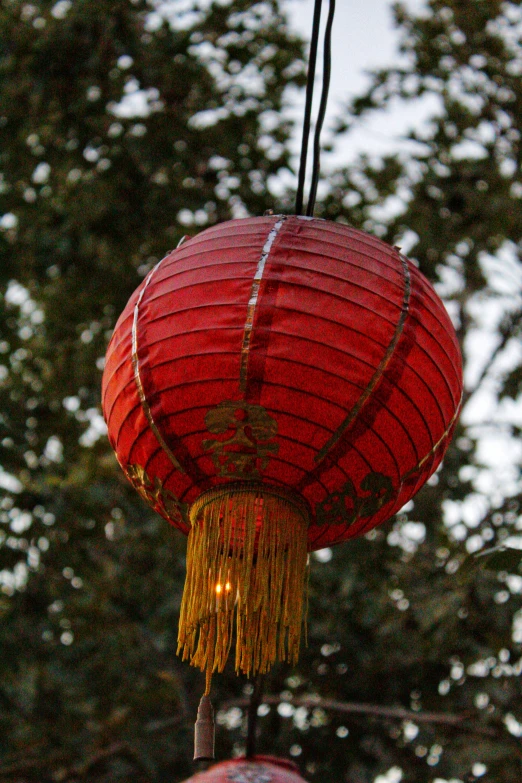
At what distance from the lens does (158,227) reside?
4719 millimetres

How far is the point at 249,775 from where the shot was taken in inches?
83.2

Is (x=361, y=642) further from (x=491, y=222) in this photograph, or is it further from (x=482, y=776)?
(x=491, y=222)

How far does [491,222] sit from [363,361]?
11.4ft

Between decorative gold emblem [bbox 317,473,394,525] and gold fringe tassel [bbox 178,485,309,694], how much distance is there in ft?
0.16

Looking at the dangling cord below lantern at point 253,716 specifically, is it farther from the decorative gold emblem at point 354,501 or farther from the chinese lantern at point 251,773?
the decorative gold emblem at point 354,501

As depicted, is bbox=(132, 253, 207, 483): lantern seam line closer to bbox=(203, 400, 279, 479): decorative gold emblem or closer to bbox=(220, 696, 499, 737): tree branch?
bbox=(203, 400, 279, 479): decorative gold emblem

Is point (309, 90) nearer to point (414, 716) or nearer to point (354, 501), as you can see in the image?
point (354, 501)

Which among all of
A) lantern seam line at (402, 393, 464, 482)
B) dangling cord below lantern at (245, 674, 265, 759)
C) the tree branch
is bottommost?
the tree branch

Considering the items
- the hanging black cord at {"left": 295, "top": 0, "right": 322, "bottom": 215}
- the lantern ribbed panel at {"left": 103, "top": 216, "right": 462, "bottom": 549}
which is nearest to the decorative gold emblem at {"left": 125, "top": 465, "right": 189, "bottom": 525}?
the lantern ribbed panel at {"left": 103, "top": 216, "right": 462, "bottom": 549}

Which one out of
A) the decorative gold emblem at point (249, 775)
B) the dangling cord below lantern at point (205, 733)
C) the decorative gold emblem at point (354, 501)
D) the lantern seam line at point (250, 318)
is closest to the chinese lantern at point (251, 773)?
the decorative gold emblem at point (249, 775)

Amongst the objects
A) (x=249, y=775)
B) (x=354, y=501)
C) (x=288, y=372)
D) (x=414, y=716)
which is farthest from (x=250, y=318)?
(x=414, y=716)

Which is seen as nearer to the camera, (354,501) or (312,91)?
(354,501)

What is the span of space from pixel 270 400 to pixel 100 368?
3.88 metres

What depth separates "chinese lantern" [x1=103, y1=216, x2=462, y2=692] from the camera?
1427 millimetres
